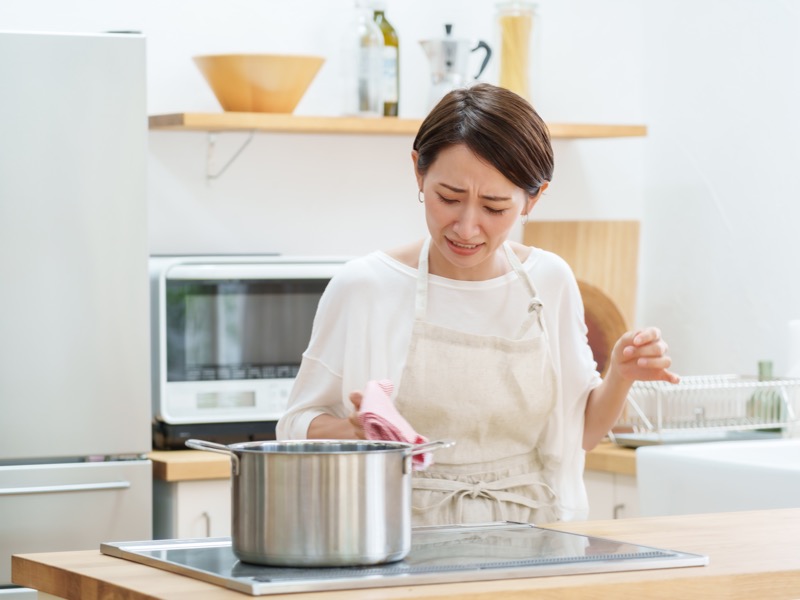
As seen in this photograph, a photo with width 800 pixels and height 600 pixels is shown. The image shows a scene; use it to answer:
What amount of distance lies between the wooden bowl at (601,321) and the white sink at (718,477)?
78 cm

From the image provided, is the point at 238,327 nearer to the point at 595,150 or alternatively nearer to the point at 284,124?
the point at 284,124

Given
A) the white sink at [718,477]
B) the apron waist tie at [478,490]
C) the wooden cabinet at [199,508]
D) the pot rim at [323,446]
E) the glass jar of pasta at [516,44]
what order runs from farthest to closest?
the glass jar of pasta at [516,44] → the wooden cabinet at [199,508] → the white sink at [718,477] → the apron waist tie at [478,490] → the pot rim at [323,446]

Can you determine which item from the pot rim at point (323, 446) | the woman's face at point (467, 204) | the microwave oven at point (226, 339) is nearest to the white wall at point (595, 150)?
the microwave oven at point (226, 339)

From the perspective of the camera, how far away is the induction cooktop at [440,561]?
1180mm

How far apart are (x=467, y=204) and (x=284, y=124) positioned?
123 centimetres

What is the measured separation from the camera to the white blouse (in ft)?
5.82

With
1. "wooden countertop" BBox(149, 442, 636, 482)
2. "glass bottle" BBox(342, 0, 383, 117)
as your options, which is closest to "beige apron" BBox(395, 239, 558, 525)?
"wooden countertop" BBox(149, 442, 636, 482)

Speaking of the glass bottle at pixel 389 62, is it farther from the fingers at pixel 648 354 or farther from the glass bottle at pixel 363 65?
the fingers at pixel 648 354

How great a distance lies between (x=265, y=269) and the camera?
8.84ft

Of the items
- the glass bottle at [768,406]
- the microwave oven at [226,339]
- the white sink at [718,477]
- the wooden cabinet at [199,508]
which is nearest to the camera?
the white sink at [718,477]

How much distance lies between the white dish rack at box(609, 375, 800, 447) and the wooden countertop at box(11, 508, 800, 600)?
1152 mm

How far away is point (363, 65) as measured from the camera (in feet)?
9.60

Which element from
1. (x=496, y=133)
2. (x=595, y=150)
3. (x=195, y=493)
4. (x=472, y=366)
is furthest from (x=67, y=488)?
(x=595, y=150)

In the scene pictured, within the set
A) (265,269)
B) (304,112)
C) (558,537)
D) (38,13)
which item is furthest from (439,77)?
(558,537)
